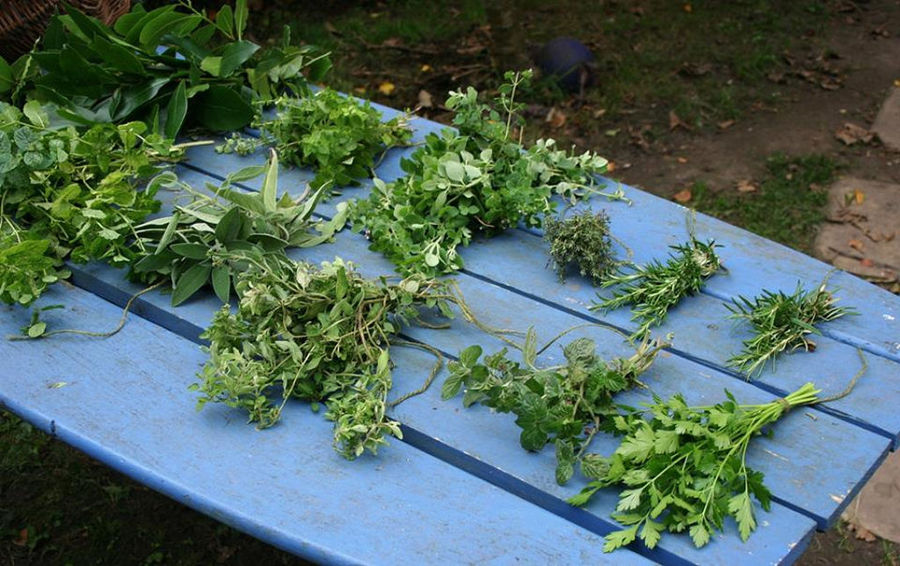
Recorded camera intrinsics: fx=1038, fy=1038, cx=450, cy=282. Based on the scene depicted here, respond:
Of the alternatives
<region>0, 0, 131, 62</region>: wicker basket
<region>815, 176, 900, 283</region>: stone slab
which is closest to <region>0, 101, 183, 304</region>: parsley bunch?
<region>0, 0, 131, 62</region>: wicker basket

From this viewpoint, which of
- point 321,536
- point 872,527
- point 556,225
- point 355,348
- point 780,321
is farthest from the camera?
point 872,527

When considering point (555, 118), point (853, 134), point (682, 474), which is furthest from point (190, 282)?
point (853, 134)

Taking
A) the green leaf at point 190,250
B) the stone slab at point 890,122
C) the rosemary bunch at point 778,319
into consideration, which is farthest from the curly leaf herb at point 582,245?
the stone slab at point 890,122

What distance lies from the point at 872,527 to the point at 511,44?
3196mm

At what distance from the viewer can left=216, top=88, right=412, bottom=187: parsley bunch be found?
2.28 metres

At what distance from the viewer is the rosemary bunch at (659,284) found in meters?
1.88

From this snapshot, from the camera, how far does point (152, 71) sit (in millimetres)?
2492

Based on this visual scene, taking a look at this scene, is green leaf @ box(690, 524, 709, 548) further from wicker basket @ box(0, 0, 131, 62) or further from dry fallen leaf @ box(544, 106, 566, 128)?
dry fallen leaf @ box(544, 106, 566, 128)

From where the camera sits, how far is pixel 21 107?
8.08 feet

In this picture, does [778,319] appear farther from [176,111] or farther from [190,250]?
[176,111]

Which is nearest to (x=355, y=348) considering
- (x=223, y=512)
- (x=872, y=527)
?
(x=223, y=512)

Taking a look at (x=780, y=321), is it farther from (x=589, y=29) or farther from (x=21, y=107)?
(x=589, y=29)

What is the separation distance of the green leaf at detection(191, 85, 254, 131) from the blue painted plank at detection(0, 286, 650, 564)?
0.83 m

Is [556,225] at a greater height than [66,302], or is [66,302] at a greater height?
[556,225]
